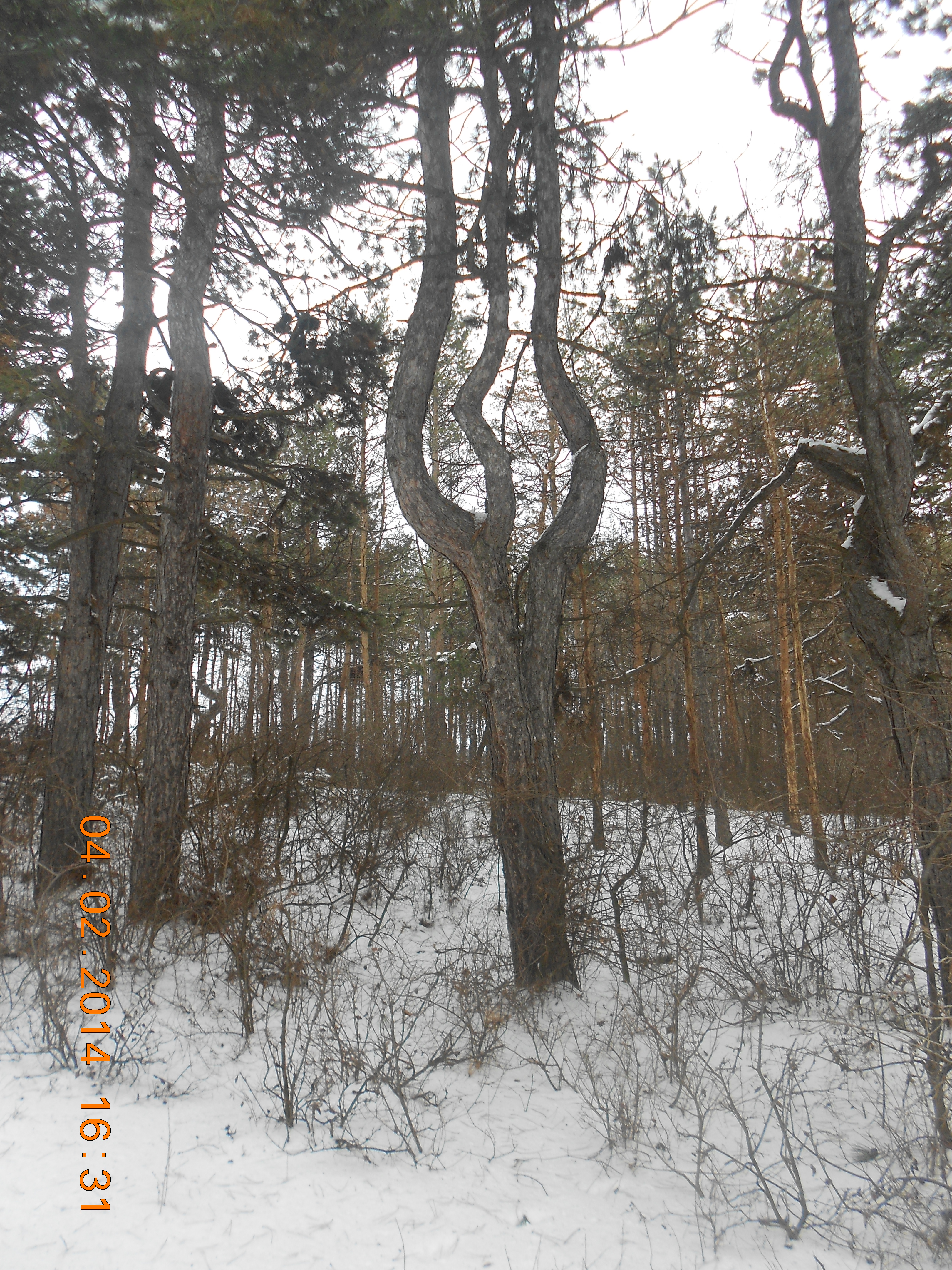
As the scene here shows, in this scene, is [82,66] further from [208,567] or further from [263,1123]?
[263,1123]

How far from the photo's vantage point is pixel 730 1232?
9.07 feet

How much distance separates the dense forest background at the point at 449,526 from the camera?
164 inches

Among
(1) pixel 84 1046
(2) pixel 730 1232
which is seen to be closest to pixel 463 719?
(1) pixel 84 1046

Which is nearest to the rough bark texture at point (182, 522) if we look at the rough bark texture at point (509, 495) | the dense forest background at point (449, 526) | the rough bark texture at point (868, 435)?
the dense forest background at point (449, 526)

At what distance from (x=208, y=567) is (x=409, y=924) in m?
4.50

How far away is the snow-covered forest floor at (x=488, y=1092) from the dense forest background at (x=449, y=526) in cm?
8

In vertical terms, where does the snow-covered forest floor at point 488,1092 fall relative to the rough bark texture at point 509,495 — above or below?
below

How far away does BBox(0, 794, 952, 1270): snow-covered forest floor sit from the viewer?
266 centimetres

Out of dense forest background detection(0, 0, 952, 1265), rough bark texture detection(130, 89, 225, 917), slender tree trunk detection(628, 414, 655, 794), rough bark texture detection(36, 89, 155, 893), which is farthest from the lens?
slender tree trunk detection(628, 414, 655, 794)

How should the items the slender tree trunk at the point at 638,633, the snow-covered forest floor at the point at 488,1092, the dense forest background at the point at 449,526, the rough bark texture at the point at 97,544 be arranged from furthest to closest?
the slender tree trunk at the point at 638,633 → the rough bark texture at the point at 97,544 → the dense forest background at the point at 449,526 → the snow-covered forest floor at the point at 488,1092

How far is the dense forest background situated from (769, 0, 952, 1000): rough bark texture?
28 millimetres
